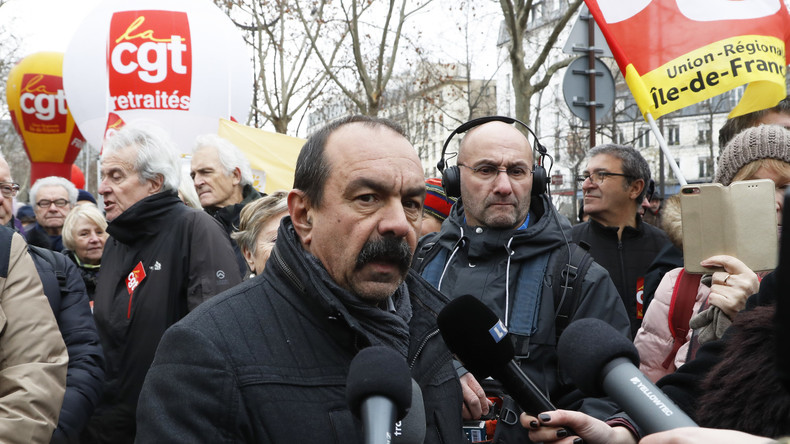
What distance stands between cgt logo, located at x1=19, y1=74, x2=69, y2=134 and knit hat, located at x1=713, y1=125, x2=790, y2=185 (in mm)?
14680

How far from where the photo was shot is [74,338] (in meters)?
3.63

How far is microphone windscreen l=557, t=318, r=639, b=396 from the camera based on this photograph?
1.60 m

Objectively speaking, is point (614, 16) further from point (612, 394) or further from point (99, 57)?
point (99, 57)

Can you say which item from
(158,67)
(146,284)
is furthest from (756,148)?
(158,67)

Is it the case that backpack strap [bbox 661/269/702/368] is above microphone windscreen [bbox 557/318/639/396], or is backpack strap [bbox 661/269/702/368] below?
below

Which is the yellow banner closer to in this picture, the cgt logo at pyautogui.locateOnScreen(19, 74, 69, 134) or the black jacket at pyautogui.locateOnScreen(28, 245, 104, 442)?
the black jacket at pyautogui.locateOnScreen(28, 245, 104, 442)

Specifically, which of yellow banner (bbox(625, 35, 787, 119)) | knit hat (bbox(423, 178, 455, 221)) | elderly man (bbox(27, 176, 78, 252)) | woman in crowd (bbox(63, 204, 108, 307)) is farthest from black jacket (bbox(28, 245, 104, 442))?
elderly man (bbox(27, 176, 78, 252))

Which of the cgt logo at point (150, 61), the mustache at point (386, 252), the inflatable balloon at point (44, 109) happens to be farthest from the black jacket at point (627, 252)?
the inflatable balloon at point (44, 109)

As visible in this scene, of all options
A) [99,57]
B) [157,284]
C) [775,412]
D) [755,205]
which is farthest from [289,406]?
[99,57]

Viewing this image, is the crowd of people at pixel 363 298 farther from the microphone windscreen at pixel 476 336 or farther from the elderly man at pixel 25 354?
the microphone windscreen at pixel 476 336

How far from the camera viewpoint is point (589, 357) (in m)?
1.62

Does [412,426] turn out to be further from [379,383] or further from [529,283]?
[529,283]

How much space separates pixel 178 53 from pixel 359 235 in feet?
27.2

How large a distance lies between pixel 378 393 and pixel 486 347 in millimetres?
518
